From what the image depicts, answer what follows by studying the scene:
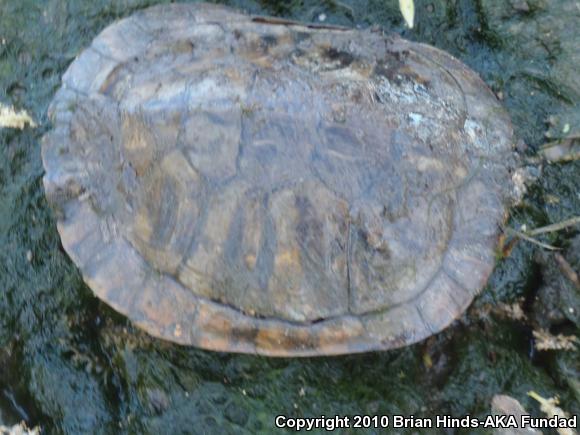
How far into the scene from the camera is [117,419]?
3117 millimetres

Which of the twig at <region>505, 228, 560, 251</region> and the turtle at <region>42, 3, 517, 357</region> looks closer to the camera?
the turtle at <region>42, 3, 517, 357</region>

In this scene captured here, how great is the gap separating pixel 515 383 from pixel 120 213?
2092 mm

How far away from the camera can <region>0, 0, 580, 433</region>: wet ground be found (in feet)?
10.1

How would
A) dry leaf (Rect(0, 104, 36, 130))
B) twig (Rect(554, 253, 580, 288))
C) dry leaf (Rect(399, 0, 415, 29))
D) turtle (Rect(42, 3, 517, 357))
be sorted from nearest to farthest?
turtle (Rect(42, 3, 517, 357)) → twig (Rect(554, 253, 580, 288)) → dry leaf (Rect(0, 104, 36, 130)) → dry leaf (Rect(399, 0, 415, 29))

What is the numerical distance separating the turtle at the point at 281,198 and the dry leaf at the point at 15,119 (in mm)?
746

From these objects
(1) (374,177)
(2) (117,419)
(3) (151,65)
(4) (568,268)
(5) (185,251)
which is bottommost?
(2) (117,419)

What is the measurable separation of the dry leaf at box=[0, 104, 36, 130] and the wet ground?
4 centimetres

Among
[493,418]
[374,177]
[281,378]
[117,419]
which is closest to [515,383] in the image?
[493,418]

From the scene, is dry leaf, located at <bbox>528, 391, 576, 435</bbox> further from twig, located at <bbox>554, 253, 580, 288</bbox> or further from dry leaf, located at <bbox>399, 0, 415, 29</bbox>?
dry leaf, located at <bbox>399, 0, 415, 29</bbox>

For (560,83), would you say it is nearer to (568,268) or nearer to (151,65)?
(568,268)

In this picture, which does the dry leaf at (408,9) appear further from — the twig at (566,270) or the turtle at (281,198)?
the twig at (566,270)

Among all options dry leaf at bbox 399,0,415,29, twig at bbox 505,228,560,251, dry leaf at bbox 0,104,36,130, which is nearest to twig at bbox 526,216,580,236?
twig at bbox 505,228,560,251

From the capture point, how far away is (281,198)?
2518 mm

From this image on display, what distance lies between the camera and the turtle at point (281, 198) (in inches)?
99.0
